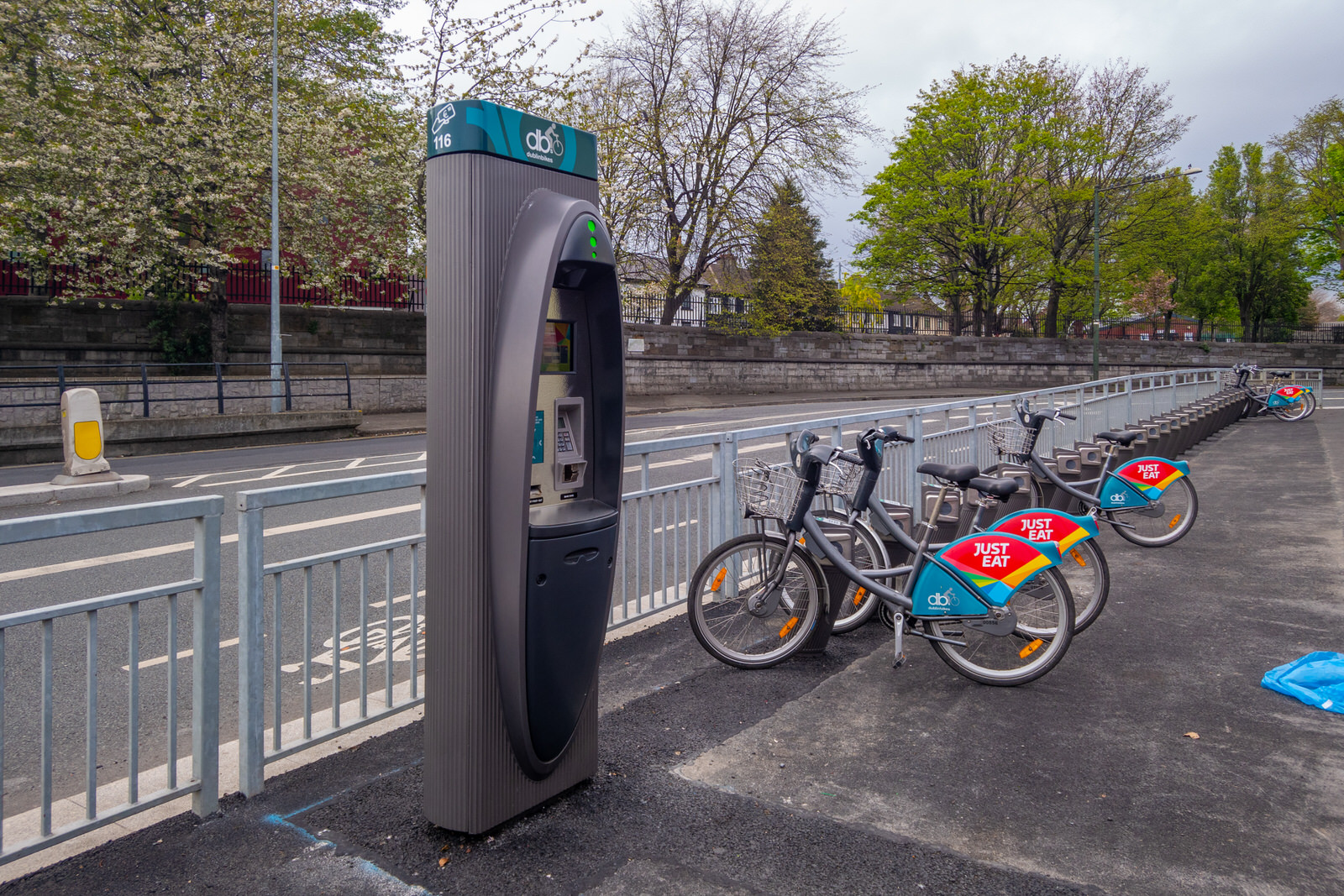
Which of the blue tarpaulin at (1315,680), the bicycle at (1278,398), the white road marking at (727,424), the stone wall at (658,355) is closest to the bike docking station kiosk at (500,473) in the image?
the blue tarpaulin at (1315,680)

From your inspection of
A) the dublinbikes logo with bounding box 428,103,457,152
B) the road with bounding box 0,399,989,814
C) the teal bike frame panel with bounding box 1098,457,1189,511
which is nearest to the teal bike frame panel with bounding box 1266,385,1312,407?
the road with bounding box 0,399,989,814

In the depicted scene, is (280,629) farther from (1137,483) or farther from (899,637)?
(1137,483)

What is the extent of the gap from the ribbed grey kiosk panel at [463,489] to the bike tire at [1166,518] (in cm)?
634

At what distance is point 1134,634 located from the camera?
5.30 m

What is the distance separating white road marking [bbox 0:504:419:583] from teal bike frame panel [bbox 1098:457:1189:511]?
5.68 metres

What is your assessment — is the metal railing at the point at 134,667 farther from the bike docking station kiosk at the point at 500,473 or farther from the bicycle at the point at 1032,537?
the bicycle at the point at 1032,537

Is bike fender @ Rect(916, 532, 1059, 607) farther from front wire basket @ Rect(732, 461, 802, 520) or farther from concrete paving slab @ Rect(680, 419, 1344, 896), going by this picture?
front wire basket @ Rect(732, 461, 802, 520)

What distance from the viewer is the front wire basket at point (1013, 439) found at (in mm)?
7516

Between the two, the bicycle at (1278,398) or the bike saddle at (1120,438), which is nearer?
the bike saddle at (1120,438)

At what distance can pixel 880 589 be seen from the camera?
15.3ft

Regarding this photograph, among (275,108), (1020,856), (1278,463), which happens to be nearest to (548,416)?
(1020,856)

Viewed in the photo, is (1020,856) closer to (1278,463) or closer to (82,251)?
(1278,463)

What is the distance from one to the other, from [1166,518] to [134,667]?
775 cm

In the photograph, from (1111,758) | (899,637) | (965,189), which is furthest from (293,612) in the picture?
(965,189)
